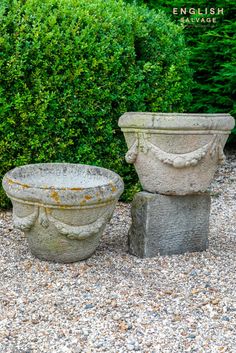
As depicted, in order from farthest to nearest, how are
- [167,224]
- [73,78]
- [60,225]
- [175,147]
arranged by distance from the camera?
[73,78] → [167,224] → [175,147] → [60,225]

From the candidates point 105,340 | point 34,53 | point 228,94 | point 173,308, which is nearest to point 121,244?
point 173,308

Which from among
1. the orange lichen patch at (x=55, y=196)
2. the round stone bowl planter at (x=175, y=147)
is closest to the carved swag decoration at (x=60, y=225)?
the orange lichen patch at (x=55, y=196)

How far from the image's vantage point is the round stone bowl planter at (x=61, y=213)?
11.9 feet

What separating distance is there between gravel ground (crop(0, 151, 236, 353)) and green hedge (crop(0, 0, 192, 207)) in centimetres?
93

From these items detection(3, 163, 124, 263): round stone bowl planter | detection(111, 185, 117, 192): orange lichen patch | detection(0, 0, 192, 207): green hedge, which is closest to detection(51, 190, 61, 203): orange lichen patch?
detection(3, 163, 124, 263): round stone bowl planter

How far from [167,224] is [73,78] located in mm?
1578

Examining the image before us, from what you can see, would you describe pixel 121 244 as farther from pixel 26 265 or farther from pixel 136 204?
pixel 26 265

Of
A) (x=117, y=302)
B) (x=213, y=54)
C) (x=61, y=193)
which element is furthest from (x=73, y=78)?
(x=213, y=54)

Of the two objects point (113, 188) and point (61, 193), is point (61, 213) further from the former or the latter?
point (113, 188)

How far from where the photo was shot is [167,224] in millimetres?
4125

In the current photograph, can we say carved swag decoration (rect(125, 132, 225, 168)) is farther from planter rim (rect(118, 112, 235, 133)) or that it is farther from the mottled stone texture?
the mottled stone texture

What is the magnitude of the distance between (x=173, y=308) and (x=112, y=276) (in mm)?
555

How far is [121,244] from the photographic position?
4449 millimetres

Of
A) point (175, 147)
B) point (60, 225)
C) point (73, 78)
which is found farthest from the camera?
point (73, 78)
